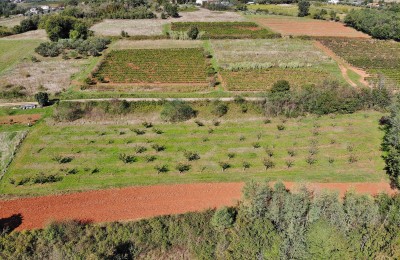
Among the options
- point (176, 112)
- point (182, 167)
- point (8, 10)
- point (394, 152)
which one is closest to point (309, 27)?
point (176, 112)

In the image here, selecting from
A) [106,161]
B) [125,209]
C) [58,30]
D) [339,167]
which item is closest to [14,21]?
[58,30]

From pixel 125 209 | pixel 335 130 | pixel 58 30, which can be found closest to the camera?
pixel 125 209

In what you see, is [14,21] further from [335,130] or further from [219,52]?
[335,130]

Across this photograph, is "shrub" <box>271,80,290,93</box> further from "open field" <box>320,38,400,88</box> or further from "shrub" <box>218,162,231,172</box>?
"shrub" <box>218,162,231,172</box>

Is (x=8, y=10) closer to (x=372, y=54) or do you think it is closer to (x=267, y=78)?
(x=267, y=78)

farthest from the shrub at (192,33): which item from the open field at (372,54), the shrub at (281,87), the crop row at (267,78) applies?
the shrub at (281,87)

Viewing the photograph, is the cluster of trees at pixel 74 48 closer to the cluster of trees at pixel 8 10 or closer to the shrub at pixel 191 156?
the shrub at pixel 191 156
